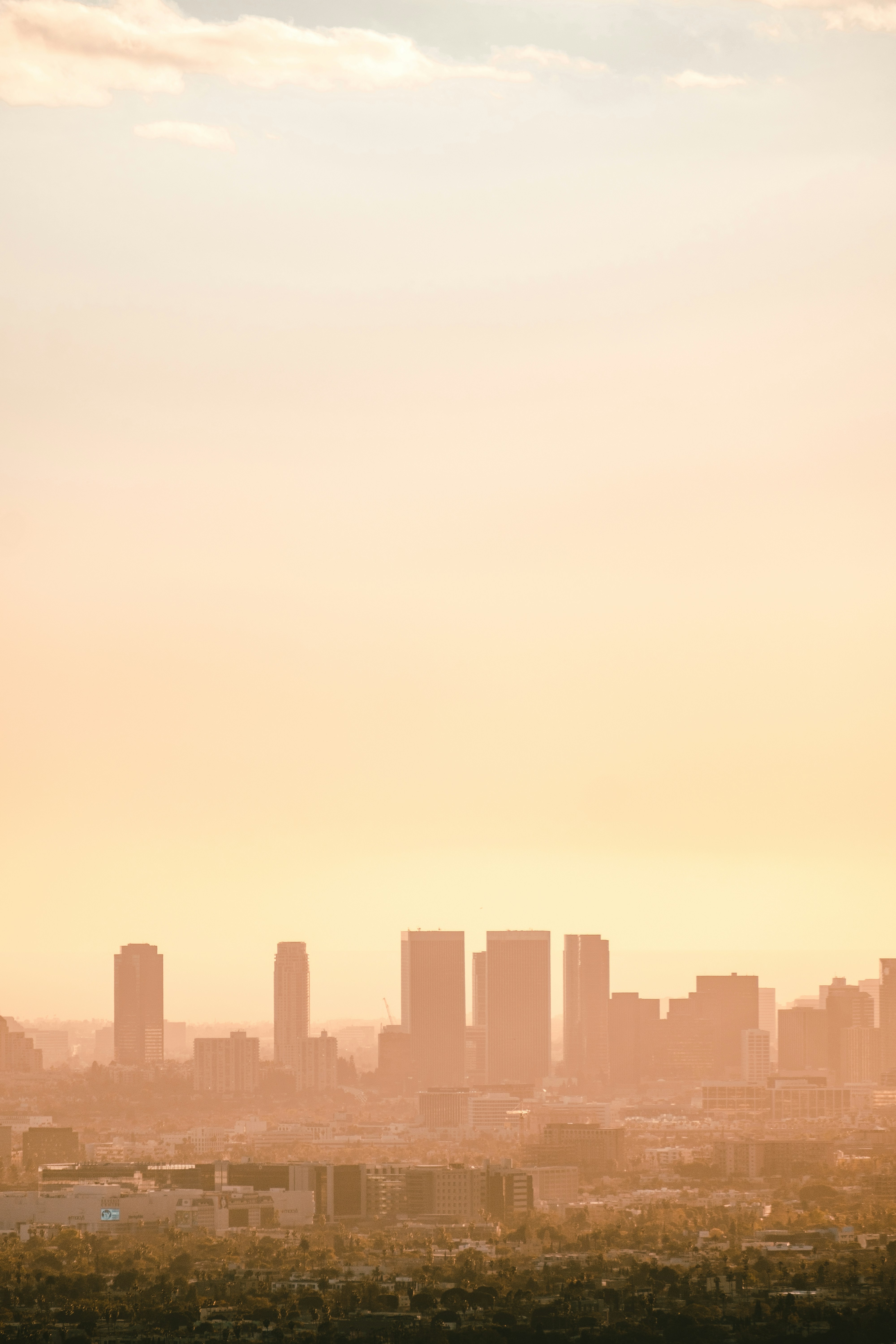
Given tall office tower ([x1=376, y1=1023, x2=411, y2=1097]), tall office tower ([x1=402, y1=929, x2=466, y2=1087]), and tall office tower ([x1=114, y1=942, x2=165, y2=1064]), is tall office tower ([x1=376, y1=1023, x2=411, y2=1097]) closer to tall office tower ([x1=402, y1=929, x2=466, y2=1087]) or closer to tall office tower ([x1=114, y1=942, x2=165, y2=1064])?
tall office tower ([x1=402, y1=929, x2=466, y2=1087])

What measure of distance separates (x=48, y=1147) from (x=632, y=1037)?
2714 centimetres

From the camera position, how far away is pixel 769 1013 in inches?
2835

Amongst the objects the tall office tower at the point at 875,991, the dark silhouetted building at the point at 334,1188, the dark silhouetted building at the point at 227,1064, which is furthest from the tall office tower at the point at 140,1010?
the dark silhouetted building at the point at 334,1188

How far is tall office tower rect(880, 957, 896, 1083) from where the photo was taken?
64688 mm

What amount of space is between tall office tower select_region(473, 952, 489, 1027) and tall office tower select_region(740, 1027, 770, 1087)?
8092 millimetres

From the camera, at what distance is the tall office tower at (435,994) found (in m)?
69.0

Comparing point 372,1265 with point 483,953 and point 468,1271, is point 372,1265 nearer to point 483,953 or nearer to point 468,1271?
point 468,1271

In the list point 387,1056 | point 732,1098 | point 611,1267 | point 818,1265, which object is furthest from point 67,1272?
point 387,1056

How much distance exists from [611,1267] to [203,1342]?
6.91 meters

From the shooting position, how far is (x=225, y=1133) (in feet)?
Result: 173

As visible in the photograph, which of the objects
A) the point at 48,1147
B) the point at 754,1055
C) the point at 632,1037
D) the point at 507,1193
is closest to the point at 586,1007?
the point at 632,1037

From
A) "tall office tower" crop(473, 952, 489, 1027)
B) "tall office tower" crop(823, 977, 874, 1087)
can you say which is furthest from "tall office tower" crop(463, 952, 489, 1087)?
"tall office tower" crop(823, 977, 874, 1087)

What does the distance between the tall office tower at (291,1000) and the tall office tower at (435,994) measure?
354 cm

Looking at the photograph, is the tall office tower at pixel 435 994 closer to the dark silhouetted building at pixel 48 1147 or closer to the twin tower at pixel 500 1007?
the twin tower at pixel 500 1007
